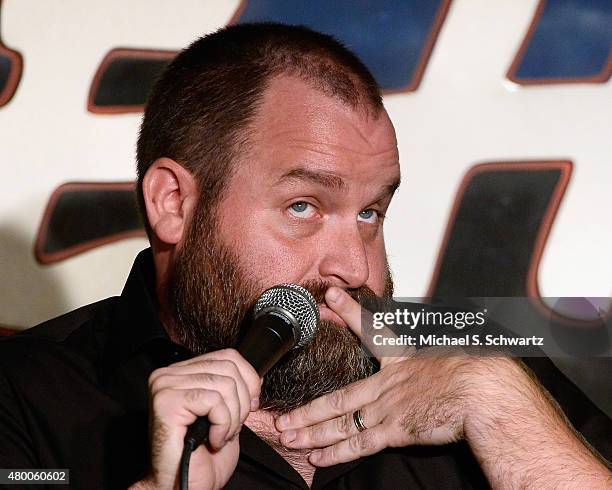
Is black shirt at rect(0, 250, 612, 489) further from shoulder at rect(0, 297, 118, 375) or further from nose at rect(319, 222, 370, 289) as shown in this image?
nose at rect(319, 222, 370, 289)

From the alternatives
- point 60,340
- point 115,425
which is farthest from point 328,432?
point 60,340

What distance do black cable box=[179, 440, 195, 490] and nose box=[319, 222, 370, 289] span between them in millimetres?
614

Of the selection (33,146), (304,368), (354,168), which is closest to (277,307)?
(304,368)

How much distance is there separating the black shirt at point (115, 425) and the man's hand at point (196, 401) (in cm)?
44

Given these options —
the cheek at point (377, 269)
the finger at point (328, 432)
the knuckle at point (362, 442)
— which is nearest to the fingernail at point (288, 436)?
the finger at point (328, 432)

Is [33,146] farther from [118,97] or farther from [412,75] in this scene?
[412,75]

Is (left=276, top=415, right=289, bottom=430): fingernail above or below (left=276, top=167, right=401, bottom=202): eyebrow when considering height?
below

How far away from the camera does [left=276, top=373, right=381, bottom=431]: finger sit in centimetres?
192

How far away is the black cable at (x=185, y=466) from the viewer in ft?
4.37

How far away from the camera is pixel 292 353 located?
6.29ft

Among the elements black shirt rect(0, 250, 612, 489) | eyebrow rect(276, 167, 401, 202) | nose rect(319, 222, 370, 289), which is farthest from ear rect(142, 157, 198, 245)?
nose rect(319, 222, 370, 289)

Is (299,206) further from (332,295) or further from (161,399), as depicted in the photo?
(161,399)

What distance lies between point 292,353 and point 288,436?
0.16 m

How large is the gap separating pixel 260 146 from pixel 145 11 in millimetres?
1082
